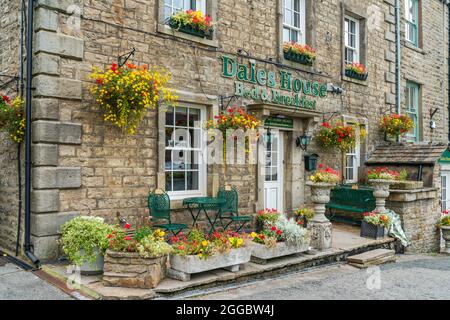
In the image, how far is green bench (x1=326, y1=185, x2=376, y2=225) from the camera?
9.68m

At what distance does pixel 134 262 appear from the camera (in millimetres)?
5090

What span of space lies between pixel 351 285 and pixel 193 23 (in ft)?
17.7

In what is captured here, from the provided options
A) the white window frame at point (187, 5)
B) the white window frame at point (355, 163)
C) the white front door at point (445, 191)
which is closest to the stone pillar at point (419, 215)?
the white front door at point (445, 191)

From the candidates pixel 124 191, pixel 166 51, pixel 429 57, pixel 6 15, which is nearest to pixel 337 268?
pixel 124 191

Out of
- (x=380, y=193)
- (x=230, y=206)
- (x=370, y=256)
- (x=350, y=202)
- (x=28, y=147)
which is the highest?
(x=28, y=147)

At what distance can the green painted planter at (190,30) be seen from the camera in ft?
25.1

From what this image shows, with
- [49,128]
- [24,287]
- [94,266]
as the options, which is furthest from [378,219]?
[24,287]

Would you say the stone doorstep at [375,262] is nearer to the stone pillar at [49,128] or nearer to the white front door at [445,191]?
the stone pillar at [49,128]

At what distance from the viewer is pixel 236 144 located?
8.58 meters

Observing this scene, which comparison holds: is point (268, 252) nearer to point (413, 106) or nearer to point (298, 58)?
point (298, 58)

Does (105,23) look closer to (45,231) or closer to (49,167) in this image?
(49,167)

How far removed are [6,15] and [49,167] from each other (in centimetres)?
312

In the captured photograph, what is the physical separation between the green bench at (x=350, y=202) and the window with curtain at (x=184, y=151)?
13.1 ft

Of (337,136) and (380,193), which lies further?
(337,136)
